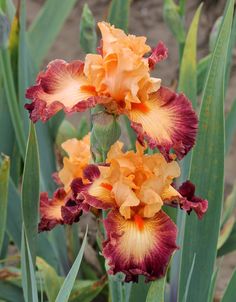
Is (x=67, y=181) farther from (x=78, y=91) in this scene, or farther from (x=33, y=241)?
(x=78, y=91)

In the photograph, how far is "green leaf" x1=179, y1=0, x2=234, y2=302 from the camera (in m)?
1.12

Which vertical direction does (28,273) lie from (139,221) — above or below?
below

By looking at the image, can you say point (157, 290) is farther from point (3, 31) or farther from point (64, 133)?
point (64, 133)

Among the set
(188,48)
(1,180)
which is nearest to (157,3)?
(188,48)

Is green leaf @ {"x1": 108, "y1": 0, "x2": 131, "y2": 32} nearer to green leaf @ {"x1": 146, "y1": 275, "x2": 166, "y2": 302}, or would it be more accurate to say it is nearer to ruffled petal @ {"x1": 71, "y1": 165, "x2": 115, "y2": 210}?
ruffled petal @ {"x1": 71, "y1": 165, "x2": 115, "y2": 210}

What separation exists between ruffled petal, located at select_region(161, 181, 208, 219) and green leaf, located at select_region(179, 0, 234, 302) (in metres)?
0.16

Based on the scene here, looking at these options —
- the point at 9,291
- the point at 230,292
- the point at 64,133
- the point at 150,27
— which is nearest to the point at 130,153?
the point at 230,292

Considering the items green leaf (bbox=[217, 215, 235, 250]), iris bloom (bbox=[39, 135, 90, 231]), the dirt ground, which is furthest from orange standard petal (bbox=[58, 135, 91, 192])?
the dirt ground

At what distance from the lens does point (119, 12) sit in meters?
1.54

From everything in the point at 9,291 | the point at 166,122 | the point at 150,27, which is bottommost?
the point at 9,291

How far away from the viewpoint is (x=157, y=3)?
2715mm

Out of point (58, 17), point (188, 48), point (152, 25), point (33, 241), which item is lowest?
point (33, 241)

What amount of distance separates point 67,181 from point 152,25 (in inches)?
60.9

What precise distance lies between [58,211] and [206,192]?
Result: 0.24 metres
